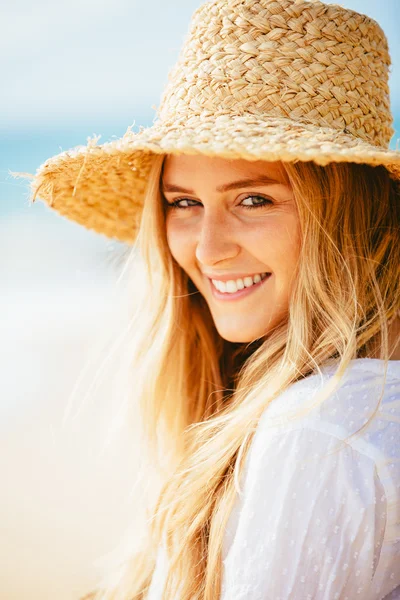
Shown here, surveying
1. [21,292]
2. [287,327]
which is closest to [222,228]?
[287,327]

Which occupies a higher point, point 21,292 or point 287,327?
point 21,292

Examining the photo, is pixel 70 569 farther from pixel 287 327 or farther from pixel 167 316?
pixel 287 327

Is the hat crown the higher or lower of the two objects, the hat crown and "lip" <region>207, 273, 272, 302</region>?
the higher

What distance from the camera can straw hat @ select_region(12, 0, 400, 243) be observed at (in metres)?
1.28

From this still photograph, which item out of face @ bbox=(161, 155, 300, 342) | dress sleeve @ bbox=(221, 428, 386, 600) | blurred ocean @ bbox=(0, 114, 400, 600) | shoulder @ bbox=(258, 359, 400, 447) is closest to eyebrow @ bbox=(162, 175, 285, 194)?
face @ bbox=(161, 155, 300, 342)

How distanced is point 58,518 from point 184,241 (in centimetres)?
201

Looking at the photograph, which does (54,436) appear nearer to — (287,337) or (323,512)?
(287,337)

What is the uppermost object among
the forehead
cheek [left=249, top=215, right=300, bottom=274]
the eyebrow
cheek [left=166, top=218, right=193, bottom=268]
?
the forehead

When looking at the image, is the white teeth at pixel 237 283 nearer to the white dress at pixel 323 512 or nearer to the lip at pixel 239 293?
the lip at pixel 239 293

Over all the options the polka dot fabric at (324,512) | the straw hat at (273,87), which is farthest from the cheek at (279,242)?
the polka dot fabric at (324,512)

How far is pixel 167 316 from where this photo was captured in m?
1.94

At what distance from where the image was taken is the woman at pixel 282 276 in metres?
1.12

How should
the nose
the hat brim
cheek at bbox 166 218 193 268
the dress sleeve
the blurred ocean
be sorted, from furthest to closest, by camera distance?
the blurred ocean → cheek at bbox 166 218 193 268 → the nose → the hat brim → the dress sleeve

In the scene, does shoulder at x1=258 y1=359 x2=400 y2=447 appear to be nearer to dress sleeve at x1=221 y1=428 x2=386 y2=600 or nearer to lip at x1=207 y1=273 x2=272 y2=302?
dress sleeve at x1=221 y1=428 x2=386 y2=600
